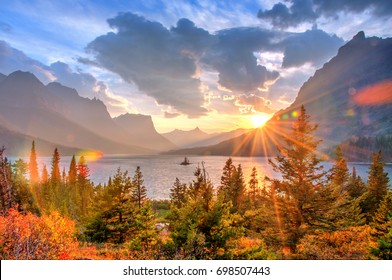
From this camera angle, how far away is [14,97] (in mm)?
58750

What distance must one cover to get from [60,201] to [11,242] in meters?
48.6

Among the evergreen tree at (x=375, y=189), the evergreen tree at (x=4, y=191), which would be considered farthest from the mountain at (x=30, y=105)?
the evergreen tree at (x=375, y=189)

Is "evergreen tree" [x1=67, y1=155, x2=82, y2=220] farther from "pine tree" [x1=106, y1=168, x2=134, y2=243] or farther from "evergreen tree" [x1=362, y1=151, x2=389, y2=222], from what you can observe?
"evergreen tree" [x1=362, y1=151, x2=389, y2=222]

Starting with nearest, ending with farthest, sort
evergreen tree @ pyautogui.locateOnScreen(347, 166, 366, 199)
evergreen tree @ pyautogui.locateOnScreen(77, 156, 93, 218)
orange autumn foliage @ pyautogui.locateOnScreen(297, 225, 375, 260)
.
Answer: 1. orange autumn foliage @ pyautogui.locateOnScreen(297, 225, 375, 260)
2. evergreen tree @ pyautogui.locateOnScreen(347, 166, 366, 199)
3. evergreen tree @ pyautogui.locateOnScreen(77, 156, 93, 218)

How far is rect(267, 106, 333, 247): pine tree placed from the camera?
1689cm

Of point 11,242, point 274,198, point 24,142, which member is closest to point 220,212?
point 11,242

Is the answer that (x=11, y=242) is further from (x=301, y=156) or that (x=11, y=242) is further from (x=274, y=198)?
(x=301, y=156)

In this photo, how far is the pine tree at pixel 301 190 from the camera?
16891 mm

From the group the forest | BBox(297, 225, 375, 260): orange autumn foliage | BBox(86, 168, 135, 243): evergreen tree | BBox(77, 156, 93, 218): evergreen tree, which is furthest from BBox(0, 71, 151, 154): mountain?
BBox(297, 225, 375, 260): orange autumn foliage

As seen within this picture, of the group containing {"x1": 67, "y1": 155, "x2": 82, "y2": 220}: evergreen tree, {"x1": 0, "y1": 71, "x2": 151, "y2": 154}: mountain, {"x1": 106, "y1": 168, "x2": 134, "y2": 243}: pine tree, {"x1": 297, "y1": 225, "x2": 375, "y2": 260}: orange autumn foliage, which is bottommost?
{"x1": 67, "y1": 155, "x2": 82, "y2": 220}: evergreen tree

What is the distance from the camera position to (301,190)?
17.0 metres

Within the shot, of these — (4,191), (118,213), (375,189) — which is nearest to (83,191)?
(4,191)

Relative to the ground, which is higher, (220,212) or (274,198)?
(220,212)

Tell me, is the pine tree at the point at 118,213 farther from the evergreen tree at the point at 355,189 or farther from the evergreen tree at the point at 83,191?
the evergreen tree at the point at 83,191
